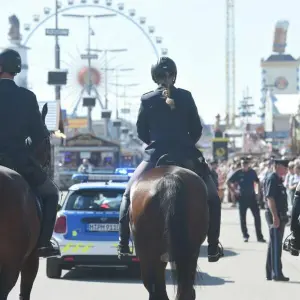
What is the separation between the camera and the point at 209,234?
386 inches

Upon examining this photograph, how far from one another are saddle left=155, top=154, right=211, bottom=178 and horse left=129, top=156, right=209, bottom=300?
366mm

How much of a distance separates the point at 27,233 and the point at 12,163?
79 cm

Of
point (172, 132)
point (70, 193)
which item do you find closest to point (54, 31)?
point (70, 193)

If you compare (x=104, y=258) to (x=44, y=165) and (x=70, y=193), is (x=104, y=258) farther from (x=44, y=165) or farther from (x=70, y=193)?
(x=44, y=165)

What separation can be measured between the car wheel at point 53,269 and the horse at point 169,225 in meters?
6.38

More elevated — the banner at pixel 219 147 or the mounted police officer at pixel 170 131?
the mounted police officer at pixel 170 131

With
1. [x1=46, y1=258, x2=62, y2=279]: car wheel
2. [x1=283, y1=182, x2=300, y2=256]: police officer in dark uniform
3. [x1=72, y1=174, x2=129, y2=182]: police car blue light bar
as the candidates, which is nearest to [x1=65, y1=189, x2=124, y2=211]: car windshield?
[x1=46, y1=258, x2=62, y2=279]: car wheel

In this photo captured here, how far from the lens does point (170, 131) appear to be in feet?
32.1

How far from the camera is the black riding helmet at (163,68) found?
32.8ft

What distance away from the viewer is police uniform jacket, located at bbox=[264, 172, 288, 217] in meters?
15.3

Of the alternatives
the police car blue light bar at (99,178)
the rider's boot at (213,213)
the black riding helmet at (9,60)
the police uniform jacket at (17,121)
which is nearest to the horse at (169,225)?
the rider's boot at (213,213)

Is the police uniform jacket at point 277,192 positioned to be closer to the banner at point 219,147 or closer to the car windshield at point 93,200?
the car windshield at point 93,200

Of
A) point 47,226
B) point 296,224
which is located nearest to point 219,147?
point 296,224

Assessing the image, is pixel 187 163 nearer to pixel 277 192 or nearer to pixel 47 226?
pixel 47 226
